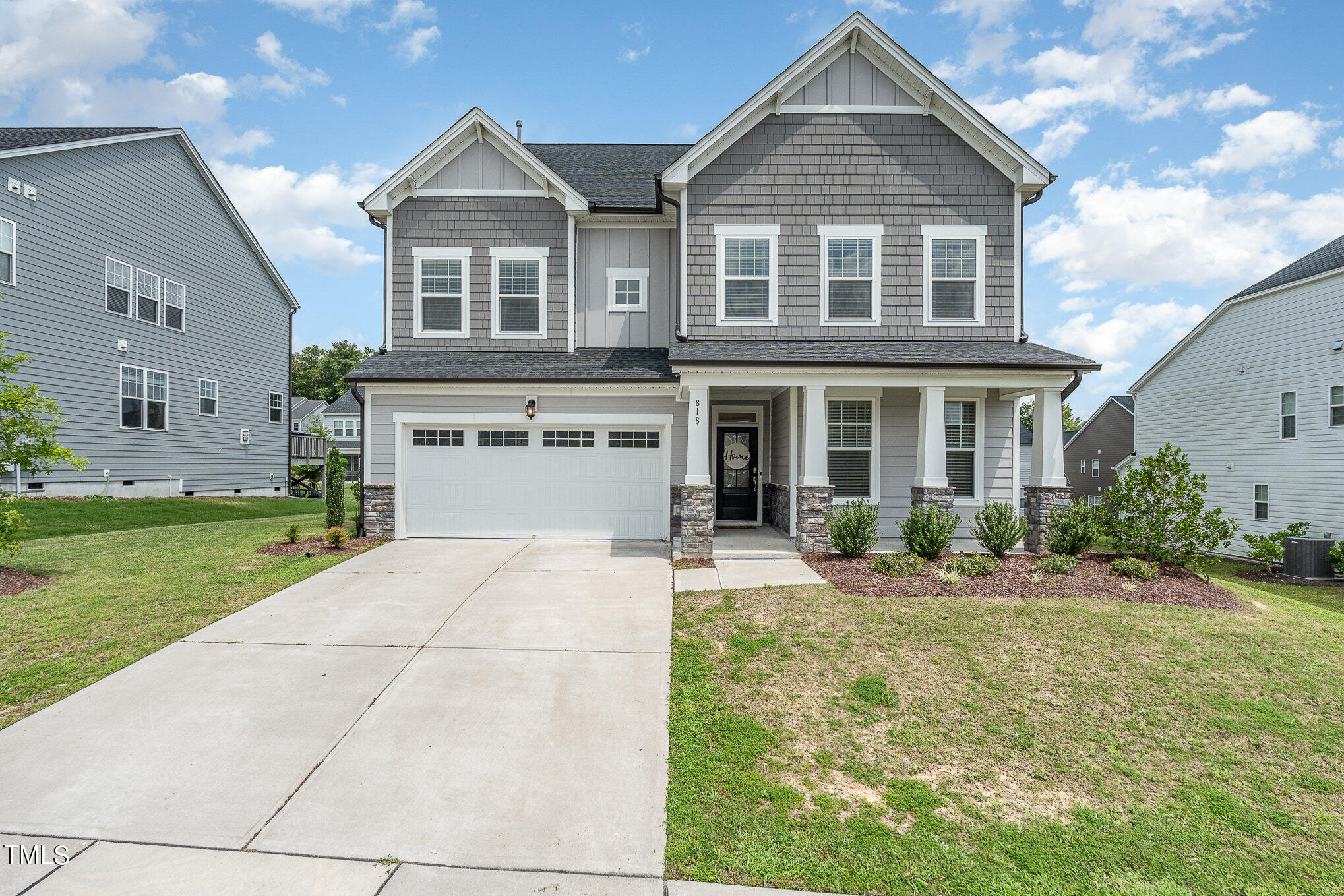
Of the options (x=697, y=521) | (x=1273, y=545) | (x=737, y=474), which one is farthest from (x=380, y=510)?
(x=1273, y=545)

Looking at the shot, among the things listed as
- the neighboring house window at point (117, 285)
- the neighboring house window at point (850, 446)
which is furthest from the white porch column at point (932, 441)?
the neighboring house window at point (117, 285)

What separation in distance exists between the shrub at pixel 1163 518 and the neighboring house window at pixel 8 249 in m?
21.3

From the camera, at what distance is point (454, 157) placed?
12.4 m

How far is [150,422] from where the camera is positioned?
56.4 ft

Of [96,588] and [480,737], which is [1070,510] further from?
[96,588]

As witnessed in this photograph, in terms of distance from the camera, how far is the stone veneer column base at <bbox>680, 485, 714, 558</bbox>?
999 cm

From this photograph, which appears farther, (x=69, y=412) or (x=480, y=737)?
(x=69, y=412)

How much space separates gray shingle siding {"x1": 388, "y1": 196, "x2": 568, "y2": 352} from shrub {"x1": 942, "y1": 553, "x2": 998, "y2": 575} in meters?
7.77

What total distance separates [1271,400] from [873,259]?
13.0 meters

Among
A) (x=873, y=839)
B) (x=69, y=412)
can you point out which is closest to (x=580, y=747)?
(x=873, y=839)

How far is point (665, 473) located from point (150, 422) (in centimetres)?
1469

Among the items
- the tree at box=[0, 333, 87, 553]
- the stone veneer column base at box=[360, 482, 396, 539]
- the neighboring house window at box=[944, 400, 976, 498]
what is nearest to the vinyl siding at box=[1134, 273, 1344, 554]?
the neighboring house window at box=[944, 400, 976, 498]

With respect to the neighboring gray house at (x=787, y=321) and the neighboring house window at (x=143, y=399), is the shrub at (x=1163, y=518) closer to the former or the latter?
the neighboring gray house at (x=787, y=321)

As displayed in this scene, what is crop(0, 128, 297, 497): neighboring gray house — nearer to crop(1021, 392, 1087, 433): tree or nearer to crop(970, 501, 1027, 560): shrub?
crop(970, 501, 1027, 560): shrub
